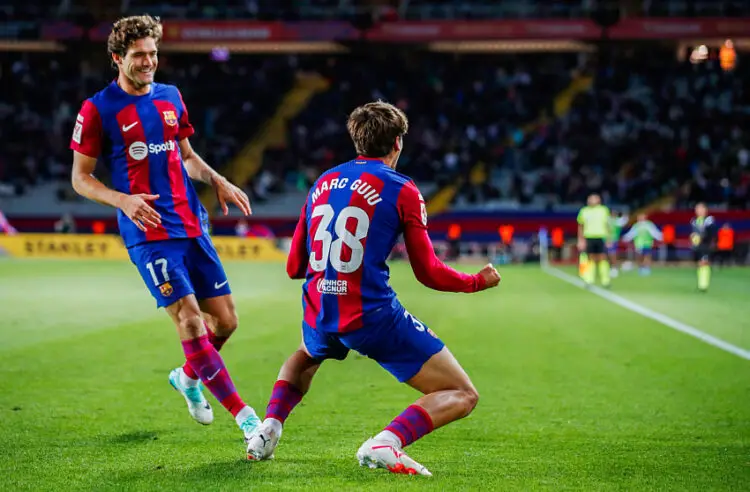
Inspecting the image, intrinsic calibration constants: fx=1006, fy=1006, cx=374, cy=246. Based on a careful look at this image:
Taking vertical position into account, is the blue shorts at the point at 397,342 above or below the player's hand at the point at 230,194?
below

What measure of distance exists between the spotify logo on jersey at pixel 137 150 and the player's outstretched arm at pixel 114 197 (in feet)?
0.76

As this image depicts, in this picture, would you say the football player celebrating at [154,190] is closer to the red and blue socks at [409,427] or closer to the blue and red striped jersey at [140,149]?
the blue and red striped jersey at [140,149]

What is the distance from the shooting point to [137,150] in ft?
20.4

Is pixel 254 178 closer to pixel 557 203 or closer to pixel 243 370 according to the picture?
pixel 557 203

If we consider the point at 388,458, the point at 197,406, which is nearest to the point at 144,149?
the point at 197,406

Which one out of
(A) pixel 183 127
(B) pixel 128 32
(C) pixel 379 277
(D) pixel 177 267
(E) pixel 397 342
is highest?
(B) pixel 128 32

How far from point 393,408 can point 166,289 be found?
2.28m

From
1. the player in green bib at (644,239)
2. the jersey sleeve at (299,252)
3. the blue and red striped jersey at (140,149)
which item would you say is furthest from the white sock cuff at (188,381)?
the player in green bib at (644,239)

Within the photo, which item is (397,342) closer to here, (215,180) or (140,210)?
(140,210)

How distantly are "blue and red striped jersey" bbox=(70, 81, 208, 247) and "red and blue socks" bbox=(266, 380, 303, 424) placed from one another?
1.30m

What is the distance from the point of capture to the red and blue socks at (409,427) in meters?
5.24

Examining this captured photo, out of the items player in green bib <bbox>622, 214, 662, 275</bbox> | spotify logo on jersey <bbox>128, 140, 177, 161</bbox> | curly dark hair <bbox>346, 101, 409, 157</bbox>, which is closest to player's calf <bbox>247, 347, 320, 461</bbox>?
curly dark hair <bbox>346, 101, 409, 157</bbox>

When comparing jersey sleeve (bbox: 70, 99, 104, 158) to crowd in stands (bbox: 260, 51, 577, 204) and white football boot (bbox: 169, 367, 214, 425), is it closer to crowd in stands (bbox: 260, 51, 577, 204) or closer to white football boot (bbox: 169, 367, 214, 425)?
white football boot (bbox: 169, 367, 214, 425)

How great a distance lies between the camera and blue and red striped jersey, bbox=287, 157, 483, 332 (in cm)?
515
